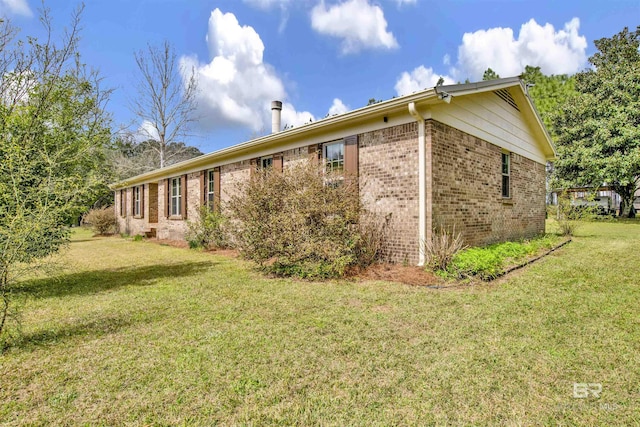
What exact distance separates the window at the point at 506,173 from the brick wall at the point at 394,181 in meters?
4.58

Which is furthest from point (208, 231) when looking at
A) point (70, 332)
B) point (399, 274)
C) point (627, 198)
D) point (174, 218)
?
point (627, 198)

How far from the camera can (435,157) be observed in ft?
21.2

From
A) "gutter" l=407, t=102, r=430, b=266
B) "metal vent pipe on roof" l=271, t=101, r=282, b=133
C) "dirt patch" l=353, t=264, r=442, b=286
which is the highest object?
"metal vent pipe on roof" l=271, t=101, r=282, b=133

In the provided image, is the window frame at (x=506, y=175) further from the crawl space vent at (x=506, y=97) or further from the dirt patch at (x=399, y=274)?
the dirt patch at (x=399, y=274)

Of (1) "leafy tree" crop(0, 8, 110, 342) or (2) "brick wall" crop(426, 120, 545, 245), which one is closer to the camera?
(1) "leafy tree" crop(0, 8, 110, 342)

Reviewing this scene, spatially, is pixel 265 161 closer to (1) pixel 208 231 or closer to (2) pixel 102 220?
(1) pixel 208 231

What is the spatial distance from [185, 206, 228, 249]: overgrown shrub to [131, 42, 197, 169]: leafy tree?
13.3m

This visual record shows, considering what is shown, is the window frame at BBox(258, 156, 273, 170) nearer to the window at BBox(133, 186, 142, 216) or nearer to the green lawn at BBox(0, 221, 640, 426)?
the green lawn at BBox(0, 221, 640, 426)

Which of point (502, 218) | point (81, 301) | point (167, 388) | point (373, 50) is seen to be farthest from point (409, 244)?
point (373, 50)

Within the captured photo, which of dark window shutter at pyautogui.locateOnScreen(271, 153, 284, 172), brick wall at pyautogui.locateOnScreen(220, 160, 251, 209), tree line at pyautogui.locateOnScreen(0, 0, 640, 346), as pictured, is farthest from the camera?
brick wall at pyautogui.locateOnScreen(220, 160, 251, 209)

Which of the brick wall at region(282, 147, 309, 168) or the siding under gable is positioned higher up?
the siding under gable

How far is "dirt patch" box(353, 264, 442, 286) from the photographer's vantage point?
5726 mm

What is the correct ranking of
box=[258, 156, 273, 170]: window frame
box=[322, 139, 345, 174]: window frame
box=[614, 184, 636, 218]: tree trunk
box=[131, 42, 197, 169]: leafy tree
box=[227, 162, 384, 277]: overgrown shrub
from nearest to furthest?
box=[227, 162, 384, 277]: overgrown shrub, box=[322, 139, 345, 174]: window frame, box=[258, 156, 273, 170]: window frame, box=[131, 42, 197, 169]: leafy tree, box=[614, 184, 636, 218]: tree trunk

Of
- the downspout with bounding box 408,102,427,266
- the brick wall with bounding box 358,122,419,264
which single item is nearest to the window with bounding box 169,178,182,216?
the brick wall with bounding box 358,122,419,264
